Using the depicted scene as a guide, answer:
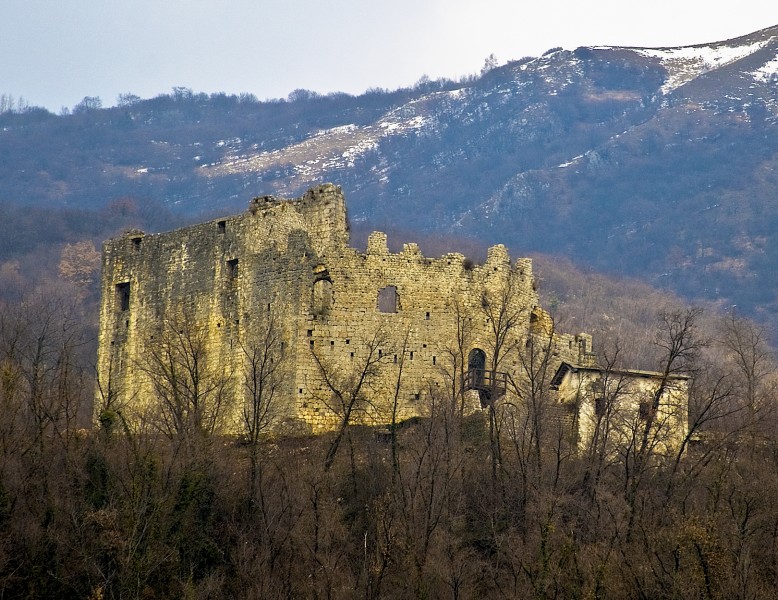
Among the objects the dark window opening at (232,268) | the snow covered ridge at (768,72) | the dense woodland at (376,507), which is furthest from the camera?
the snow covered ridge at (768,72)

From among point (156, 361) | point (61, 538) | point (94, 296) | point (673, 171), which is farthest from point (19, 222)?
point (61, 538)

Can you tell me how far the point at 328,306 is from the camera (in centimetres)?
5497

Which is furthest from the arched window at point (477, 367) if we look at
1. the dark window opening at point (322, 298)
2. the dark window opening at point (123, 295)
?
the dark window opening at point (123, 295)

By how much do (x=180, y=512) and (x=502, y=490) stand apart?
10.5 m

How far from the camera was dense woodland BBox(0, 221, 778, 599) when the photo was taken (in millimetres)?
47656

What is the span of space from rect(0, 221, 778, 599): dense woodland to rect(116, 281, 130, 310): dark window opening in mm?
4008

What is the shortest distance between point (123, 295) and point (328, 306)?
34.5 feet

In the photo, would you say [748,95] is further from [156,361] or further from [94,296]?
[156,361]

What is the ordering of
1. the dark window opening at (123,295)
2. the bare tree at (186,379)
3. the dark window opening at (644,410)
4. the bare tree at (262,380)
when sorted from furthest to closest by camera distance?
the dark window opening at (123,295), the dark window opening at (644,410), the bare tree at (186,379), the bare tree at (262,380)

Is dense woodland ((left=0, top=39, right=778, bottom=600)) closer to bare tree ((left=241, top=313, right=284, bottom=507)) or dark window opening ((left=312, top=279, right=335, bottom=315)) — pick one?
bare tree ((left=241, top=313, right=284, bottom=507))

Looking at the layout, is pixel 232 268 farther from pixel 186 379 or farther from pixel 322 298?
pixel 322 298

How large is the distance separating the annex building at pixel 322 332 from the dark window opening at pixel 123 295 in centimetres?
204

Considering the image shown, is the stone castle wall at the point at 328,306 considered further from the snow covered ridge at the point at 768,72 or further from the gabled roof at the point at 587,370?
the snow covered ridge at the point at 768,72

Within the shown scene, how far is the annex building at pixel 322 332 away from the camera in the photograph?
180 feet
